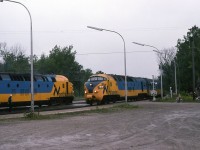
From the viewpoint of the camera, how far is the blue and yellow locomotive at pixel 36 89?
35.0m

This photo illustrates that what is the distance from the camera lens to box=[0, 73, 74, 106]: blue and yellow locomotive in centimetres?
3500

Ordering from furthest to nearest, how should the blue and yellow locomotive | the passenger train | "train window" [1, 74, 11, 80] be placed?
1. the passenger train
2. the blue and yellow locomotive
3. "train window" [1, 74, 11, 80]

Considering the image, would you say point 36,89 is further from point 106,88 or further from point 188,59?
point 188,59

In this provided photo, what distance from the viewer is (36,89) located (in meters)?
39.2

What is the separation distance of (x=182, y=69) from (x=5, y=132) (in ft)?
251

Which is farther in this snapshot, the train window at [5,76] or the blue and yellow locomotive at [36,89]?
the blue and yellow locomotive at [36,89]

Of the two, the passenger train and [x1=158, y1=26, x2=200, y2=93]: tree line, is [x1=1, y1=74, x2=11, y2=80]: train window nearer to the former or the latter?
the passenger train

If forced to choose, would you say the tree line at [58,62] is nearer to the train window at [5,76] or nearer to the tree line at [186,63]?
the tree line at [186,63]

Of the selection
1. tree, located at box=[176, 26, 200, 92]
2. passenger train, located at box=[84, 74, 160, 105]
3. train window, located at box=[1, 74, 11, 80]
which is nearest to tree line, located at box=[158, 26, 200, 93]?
tree, located at box=[176, 26, 200, 92]

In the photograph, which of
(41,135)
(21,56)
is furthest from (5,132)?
(21,56)


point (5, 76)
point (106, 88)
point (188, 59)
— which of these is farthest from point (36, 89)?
point (188, 59)

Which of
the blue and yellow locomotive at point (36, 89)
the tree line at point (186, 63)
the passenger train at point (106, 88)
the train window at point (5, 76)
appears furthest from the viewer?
the tree line at point (186, 63)


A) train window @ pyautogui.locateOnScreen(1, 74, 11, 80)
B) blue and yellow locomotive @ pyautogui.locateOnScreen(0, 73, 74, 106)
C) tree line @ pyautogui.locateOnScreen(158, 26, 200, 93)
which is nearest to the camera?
train window @ pyautogui.locateOnScreen(1, 74, 11, 80)

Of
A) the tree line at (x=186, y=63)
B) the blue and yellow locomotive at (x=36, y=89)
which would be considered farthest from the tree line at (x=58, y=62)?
the blue and yellow locomotive at (x=36, y=89)
